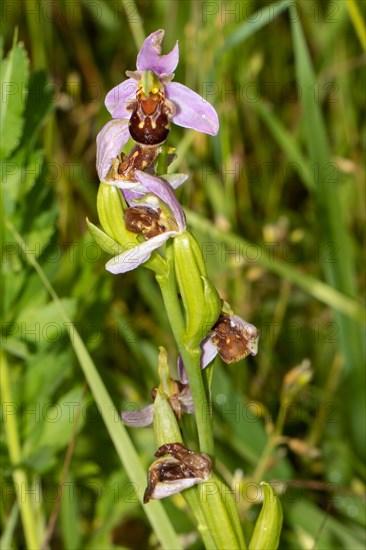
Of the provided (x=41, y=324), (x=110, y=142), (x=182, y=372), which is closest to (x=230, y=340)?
(x=182, y=372)

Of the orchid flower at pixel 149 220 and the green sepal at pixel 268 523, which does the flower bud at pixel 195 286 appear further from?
the green sepal at pixel 268 523

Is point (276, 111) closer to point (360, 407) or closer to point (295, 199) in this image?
point (295, 199)

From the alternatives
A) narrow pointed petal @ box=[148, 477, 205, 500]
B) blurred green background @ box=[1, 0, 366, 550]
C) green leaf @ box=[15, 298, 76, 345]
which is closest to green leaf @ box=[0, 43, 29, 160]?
blurred green background @ box=[1, 0, 366, 550]

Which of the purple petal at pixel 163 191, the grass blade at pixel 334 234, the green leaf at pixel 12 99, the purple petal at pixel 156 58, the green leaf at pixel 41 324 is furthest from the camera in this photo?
the grass blade at pixel 334 234

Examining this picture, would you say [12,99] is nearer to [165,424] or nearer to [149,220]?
[149,220]

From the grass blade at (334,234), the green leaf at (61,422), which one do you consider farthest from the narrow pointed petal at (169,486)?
the grass blade at (334,234)

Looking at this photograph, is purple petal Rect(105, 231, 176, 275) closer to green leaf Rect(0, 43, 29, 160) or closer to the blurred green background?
the blurred green background
